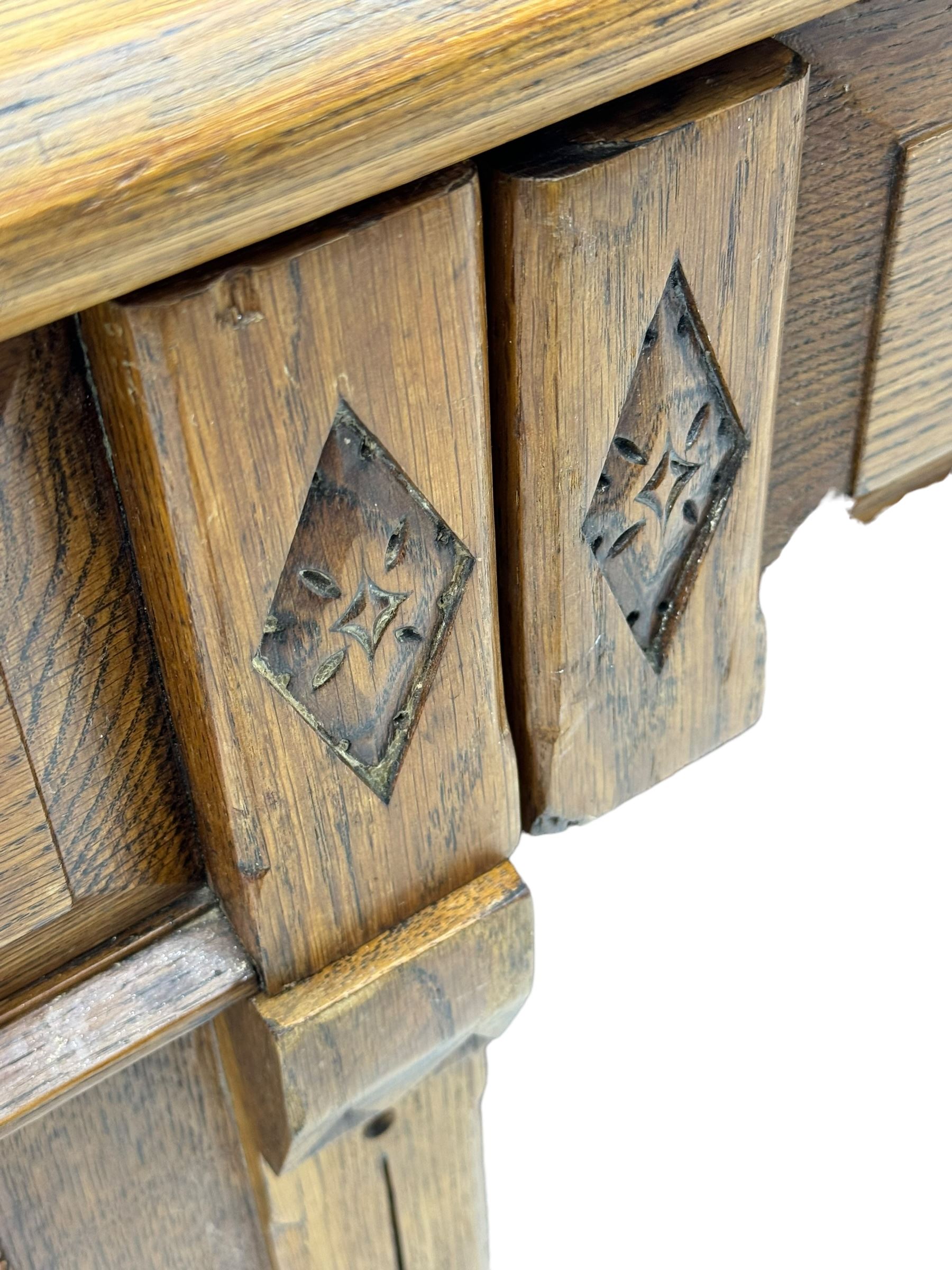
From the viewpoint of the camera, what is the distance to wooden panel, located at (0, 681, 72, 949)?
0.39 meters

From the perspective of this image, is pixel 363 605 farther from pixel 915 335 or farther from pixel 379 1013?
pixel 915 335

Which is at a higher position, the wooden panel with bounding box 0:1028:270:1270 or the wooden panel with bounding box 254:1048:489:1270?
the wooden panel with bounding box 0:1028:270:1270

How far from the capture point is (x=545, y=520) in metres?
0.43

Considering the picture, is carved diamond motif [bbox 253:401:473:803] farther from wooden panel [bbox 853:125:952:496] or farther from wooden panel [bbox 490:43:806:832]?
wooden panel [bbox 853:125:952:496]

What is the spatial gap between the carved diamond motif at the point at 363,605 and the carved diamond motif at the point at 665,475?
0.21 feet

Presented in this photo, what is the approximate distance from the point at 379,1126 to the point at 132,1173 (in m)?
0.11

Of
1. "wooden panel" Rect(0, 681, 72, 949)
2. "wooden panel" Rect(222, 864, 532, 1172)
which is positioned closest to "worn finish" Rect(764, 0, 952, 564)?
"wooden panel" Rect(222, 864, 532, 1172)

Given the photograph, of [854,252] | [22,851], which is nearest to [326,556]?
[22,851]

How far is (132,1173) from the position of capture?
1.92 ft

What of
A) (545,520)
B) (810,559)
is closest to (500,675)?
(545,520)

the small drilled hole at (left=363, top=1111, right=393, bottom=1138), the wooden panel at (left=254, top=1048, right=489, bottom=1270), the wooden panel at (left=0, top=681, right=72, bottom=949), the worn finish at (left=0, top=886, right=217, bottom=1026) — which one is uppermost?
the wooden panel at (left=0, top=681, right=72, bottom=949)

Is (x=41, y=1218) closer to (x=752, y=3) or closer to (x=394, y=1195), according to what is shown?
(x=394, y=1195)

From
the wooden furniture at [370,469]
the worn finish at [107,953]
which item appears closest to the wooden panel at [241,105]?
the wooden furniture at [370,469]

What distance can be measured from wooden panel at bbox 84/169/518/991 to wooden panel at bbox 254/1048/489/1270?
0.17 metres
